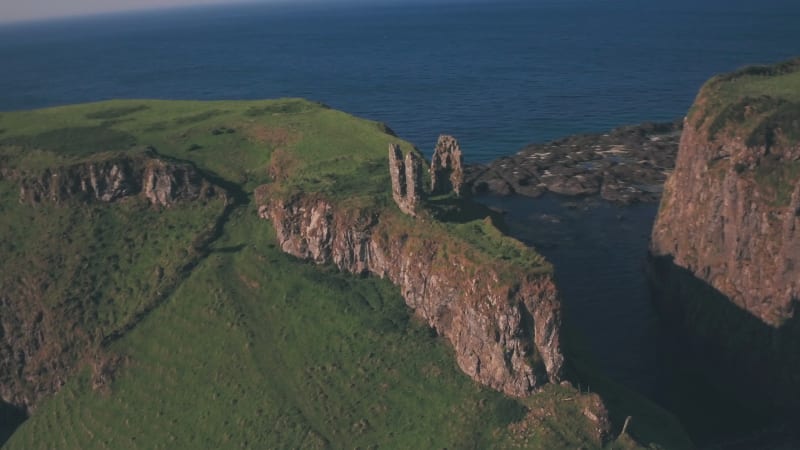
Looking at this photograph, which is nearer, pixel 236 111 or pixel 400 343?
pixel 400 343

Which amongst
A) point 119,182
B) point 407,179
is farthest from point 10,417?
point 407,179

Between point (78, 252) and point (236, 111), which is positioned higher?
point (236, 111)

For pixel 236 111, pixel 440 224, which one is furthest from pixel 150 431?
pixel 236 111

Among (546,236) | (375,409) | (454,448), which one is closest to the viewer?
(454,448)

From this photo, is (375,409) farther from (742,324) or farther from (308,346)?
(742,324)

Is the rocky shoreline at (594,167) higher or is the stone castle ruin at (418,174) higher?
the stone castle ruin at (418,174)

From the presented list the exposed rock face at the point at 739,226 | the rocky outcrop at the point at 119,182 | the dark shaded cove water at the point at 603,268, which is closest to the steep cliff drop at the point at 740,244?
the exposed rock face at the point at 739,226

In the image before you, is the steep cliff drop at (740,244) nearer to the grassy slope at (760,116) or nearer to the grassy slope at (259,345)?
the grassy slope at (760,116)
